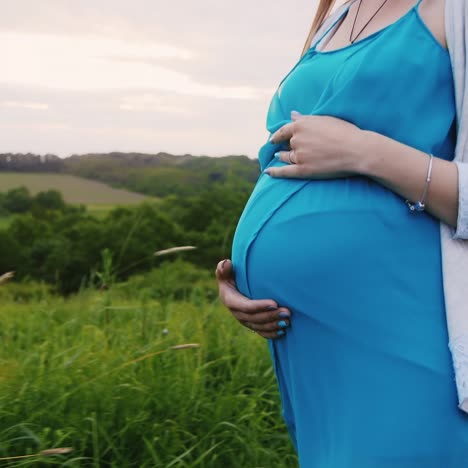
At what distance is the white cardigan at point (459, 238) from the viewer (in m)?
1.45

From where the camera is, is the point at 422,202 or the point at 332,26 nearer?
the point at 422,202

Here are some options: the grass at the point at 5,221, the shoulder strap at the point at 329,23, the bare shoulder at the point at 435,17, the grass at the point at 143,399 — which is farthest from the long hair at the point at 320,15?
the grass at the point at 5,221

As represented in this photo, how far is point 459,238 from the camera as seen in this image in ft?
4.91

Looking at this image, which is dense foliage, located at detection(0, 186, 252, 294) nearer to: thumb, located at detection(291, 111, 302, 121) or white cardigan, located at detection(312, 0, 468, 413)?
thumb, located at detection(291, 111, 302, 121)

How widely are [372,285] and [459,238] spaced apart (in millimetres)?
180

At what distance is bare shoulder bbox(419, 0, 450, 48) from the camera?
5.15 feet

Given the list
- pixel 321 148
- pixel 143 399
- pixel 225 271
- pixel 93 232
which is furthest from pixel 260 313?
pixel 93 232

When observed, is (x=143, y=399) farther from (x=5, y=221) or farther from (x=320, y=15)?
(x=5, y=221)

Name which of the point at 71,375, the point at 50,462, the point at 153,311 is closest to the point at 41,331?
the point at 153,311

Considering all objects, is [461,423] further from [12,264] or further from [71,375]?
[12,264]

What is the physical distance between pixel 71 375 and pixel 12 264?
9.96 ft

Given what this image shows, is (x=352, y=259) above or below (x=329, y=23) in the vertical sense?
below

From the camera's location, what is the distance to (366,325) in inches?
59.5

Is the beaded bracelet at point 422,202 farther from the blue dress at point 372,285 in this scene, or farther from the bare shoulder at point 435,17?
the bare shoulder at point 435,17
